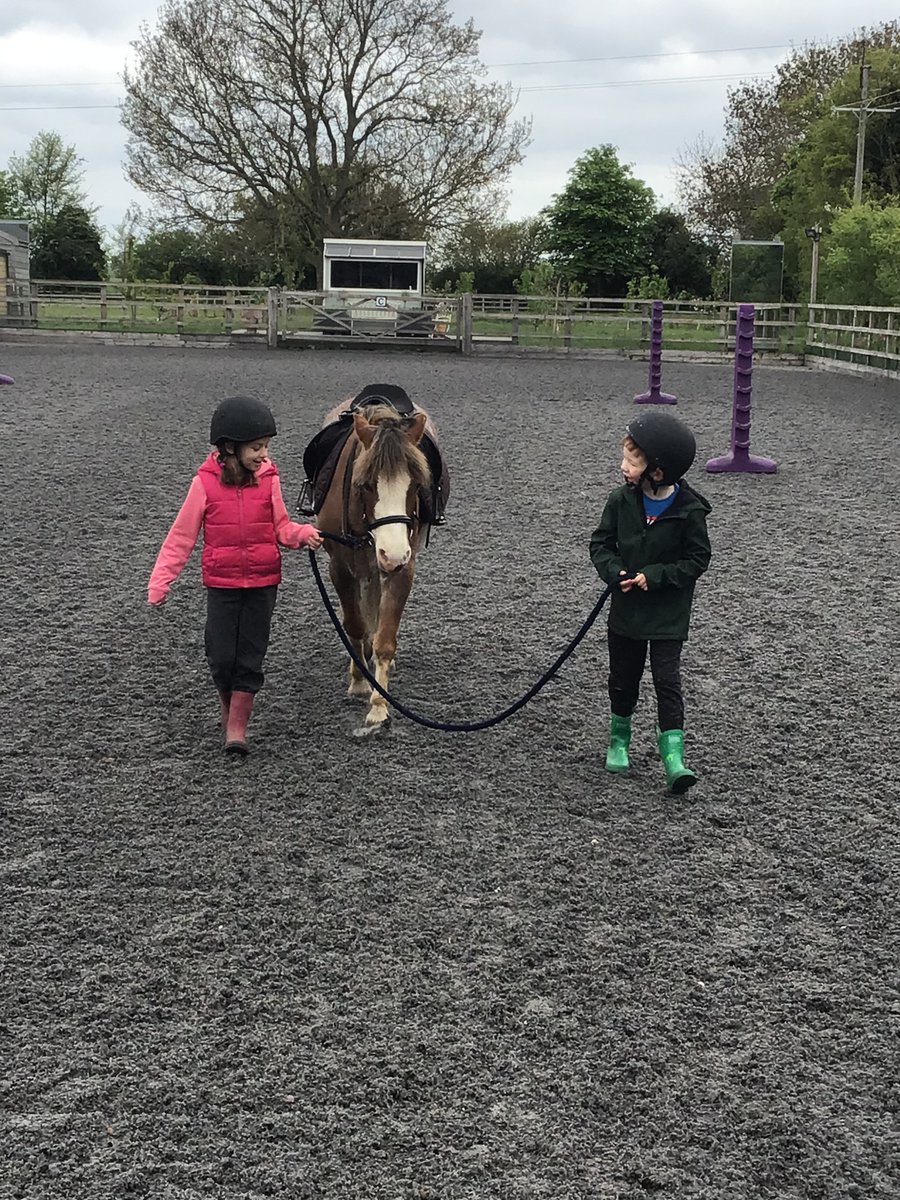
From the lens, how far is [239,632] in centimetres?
489

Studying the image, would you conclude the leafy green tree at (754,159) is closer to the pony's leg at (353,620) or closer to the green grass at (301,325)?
the green grass at (301,325)

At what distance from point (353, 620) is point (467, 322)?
29.5 metres

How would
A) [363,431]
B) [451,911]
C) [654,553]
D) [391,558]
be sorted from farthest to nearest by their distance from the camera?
[363,431] < [391,558] < [654,553] < [451,911]

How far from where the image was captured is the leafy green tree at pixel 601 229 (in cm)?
5425

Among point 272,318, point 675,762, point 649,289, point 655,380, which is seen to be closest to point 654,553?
point 675,762

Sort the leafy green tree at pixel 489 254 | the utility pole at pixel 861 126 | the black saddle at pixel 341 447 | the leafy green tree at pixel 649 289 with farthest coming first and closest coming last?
the leafy green tree at pixel 649 289 → the leafy green tree at pixel 489 254 → the utility pole at pixel 861 126 → the black saddle at pixel 341 447

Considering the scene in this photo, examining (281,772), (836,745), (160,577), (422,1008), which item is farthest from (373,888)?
(836,745)

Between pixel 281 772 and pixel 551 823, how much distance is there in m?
1.05

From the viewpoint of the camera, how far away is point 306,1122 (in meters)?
2.69

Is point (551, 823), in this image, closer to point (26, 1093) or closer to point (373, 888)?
point (373, 888)

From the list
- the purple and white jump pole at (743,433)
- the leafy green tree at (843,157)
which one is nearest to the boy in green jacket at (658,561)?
the purple and white jump pole at (743,433)

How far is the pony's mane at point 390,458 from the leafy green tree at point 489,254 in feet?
132

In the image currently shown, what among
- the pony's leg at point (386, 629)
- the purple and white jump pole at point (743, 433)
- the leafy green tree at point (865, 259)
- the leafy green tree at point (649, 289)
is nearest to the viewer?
the pony's leg at point (386, 629)

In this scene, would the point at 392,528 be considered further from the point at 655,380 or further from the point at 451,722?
the point at 655,380
